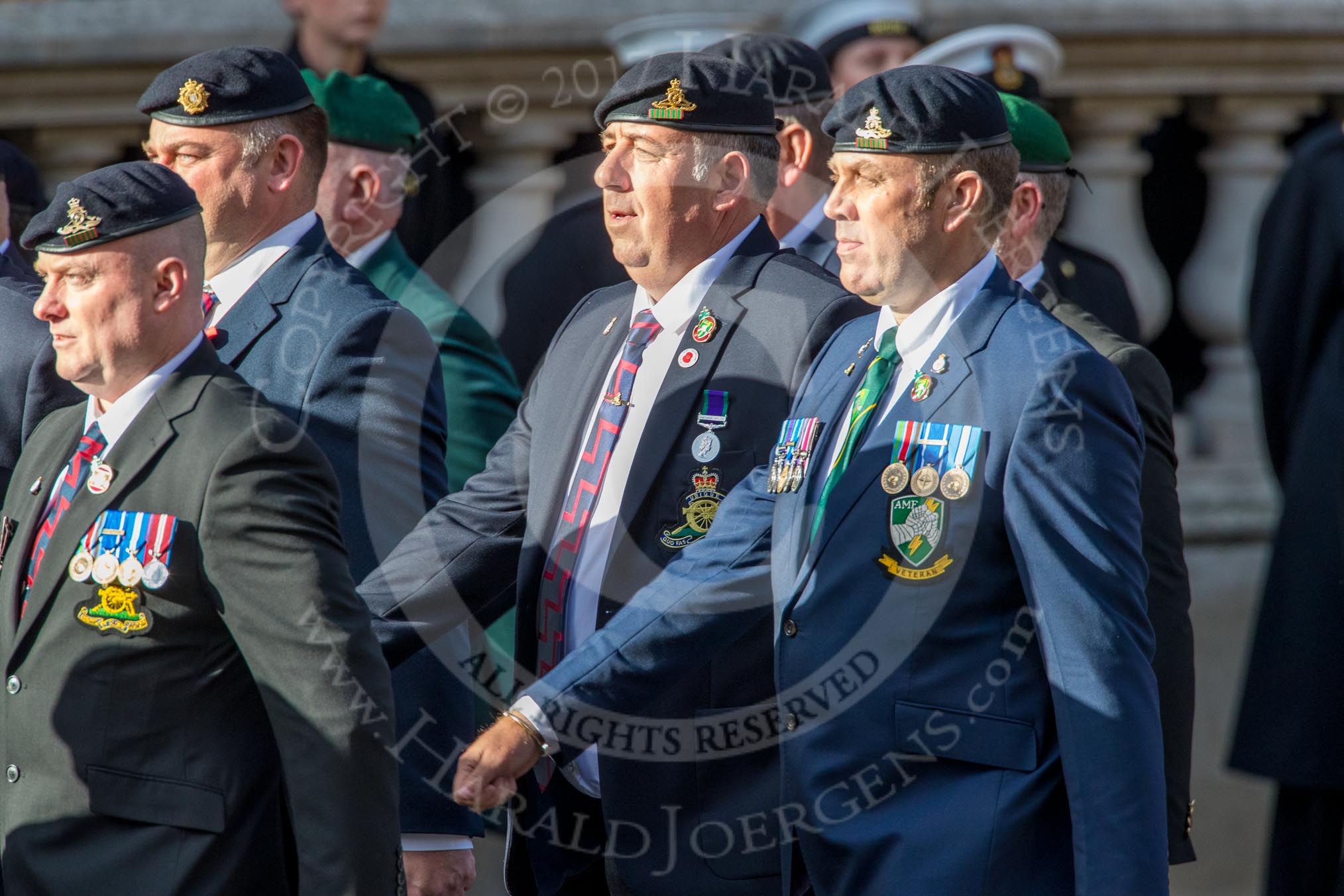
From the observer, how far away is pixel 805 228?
179 inches

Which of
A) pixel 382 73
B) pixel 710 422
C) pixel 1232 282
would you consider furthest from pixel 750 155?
pixel 1232 282

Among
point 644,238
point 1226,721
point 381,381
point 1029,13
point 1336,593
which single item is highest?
point 1029,13

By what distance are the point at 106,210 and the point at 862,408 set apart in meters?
1.18

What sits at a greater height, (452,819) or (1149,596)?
(1149,596)

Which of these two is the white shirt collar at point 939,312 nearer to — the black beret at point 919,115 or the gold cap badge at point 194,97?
the black beret at point 919,115

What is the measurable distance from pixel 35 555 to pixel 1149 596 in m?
2.16

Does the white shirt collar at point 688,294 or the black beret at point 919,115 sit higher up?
the black beret at point 919,115

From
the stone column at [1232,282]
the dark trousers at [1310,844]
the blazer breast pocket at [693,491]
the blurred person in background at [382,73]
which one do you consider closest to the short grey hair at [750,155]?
the blazer breast pocket at [693,491]

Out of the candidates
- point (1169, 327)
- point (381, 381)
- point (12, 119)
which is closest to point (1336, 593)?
point (1169, 327)

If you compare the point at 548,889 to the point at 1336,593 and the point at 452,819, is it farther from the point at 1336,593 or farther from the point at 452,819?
the point at 1336,593

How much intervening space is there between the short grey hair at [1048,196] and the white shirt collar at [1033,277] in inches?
3.0

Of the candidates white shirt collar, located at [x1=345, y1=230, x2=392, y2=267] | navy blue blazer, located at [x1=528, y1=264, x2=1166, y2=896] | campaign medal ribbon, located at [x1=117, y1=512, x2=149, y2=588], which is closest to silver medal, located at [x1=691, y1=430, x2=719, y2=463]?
navy blue blazer, located at [x1=528, y1=264, x2=1166, y2=896]

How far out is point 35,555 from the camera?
9.76 ft

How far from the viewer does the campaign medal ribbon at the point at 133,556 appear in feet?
9.27
